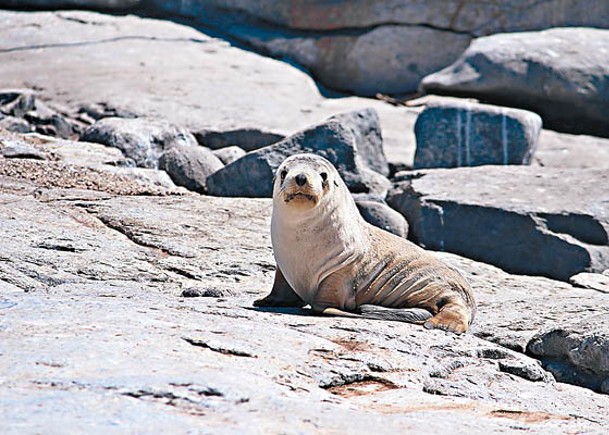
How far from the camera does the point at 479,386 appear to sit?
546 cm

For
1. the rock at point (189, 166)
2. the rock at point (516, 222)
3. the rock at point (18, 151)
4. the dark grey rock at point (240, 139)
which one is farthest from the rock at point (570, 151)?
the rock at point (18, 151)

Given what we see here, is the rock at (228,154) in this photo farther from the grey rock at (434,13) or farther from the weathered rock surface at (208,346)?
the grey rock at (434,13)

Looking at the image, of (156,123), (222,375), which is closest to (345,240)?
(222,375)

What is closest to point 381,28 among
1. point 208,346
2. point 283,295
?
point 283,295

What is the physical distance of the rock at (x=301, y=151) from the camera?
1042 centimetres

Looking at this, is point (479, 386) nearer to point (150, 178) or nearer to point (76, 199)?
point (76, 199)

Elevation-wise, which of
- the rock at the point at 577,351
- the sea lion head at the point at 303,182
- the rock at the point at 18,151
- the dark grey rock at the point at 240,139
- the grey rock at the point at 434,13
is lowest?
the dark grey rock at the point at 240,139

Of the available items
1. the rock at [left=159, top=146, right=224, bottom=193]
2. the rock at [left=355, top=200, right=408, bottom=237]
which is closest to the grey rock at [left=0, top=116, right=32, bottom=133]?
the rock at [left=159, top=146, right=224, bottom=193]

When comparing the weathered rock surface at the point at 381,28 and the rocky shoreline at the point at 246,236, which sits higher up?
the weathered rock surface at the point at 381,28

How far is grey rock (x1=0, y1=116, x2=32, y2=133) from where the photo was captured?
1177 cm

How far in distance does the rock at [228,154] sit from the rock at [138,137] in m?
0.50

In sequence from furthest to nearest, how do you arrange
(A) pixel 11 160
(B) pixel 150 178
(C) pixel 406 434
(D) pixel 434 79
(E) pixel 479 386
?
1. (D) pixel 434 79
2. (B) pixel 150 178
3. (A) pixel 11 160
4. (E) pixel 479 386
5. (C) pixel 406 434

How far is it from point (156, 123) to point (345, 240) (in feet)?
19.9

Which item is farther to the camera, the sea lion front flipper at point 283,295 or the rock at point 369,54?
the rock at point 369,54
